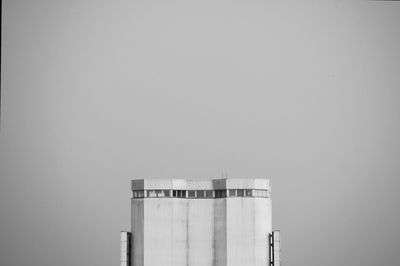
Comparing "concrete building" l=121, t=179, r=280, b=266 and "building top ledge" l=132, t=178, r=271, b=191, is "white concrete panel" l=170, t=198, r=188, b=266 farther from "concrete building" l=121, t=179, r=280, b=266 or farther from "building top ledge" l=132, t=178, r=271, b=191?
"building top ledge" l=132, t=178, r=271, b=191

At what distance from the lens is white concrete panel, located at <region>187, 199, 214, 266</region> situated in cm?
12225

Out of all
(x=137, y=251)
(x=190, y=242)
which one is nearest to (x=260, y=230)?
(x=190, y=242)

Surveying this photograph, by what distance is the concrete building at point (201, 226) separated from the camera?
120 metres

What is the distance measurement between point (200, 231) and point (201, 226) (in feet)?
2.92

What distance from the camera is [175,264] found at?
395ft

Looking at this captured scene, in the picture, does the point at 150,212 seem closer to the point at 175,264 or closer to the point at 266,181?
the point at 175,264

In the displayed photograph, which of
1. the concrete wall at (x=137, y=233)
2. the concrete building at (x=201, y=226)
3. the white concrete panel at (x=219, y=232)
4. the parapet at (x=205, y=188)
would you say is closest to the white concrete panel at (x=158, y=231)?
the concrete building at (x=201, y=226)

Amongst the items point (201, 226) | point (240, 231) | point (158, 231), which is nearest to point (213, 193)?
point (201, 226)

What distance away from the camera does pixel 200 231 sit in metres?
124

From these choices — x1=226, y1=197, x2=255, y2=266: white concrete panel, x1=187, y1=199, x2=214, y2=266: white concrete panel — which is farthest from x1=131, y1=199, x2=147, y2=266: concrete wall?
x1=226, y1=197, x2=255, y2=266: white concrete panel

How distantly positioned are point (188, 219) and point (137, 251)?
1048 cm

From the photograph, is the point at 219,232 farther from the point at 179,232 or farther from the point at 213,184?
the point at 213,184

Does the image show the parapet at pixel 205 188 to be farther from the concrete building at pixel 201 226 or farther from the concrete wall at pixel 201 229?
the concrete wall at pixel 201 229

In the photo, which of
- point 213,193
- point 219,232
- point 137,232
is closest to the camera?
point 137,232
